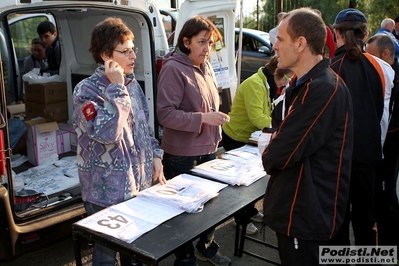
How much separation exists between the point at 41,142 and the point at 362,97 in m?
3.18

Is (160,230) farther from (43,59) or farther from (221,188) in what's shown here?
(43,59)

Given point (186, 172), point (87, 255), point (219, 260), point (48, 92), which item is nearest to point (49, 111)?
point (48, 92)

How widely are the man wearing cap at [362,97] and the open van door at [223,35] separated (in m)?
1.52

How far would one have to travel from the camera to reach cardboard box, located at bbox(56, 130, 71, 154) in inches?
179

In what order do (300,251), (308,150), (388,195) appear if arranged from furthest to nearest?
(388,195) → (300,251) → (308,150)

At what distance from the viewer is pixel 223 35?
4.40 metres

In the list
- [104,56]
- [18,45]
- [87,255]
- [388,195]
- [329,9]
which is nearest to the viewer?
[104,56]

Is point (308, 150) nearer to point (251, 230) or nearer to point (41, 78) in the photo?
point (251, 230)

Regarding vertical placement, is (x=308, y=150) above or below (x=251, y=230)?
above

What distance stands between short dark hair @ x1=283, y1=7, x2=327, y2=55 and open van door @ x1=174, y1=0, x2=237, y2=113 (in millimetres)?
2211

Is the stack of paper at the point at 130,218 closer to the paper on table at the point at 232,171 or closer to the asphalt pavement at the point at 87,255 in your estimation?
the paper on table at the point at 232,171

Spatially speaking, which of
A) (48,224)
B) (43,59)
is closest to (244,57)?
(43,59)

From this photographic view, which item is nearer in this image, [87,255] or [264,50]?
[87,255]

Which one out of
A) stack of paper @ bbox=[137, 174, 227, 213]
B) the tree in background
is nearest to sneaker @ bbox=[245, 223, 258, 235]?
stack of paper @ bbox=[137, 174, 227, 213]
